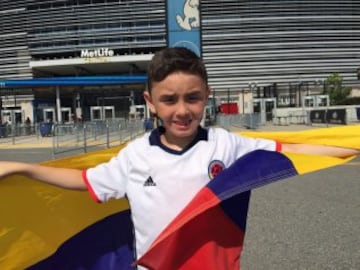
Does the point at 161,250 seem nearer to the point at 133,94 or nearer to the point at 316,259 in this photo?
the point at 316,259

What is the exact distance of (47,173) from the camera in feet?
7.61

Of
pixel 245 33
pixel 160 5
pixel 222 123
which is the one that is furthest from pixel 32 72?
pixel 222 123

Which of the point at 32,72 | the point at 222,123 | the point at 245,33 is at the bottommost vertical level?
the point at 222,123

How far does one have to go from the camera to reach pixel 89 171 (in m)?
2.36

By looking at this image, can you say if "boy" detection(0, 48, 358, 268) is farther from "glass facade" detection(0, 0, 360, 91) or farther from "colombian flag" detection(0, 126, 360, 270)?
"glass facade" detection(0, 0, 360, 91)

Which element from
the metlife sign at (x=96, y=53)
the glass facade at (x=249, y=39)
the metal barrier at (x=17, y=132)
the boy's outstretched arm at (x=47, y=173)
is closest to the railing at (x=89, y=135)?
the metal barrier at (x=17, y=132)

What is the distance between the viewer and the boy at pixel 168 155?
2.13 m

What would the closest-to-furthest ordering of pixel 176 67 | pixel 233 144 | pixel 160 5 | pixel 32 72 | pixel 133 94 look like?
pixel 176 67 < pixel 233 144 < pixel 133 94 < pixel 160 5 < pixel 32 72

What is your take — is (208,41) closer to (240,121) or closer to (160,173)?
→ (240,121)

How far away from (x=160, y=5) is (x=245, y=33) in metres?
17.2

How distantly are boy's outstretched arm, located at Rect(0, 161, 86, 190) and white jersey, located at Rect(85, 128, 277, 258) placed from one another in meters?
0.09

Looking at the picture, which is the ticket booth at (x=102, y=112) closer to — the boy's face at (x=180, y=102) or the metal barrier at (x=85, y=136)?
the metal barrier at (x=85, y=136)

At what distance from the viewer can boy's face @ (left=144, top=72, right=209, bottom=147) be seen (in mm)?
2123

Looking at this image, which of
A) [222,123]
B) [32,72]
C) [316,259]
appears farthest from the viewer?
[32,72]
